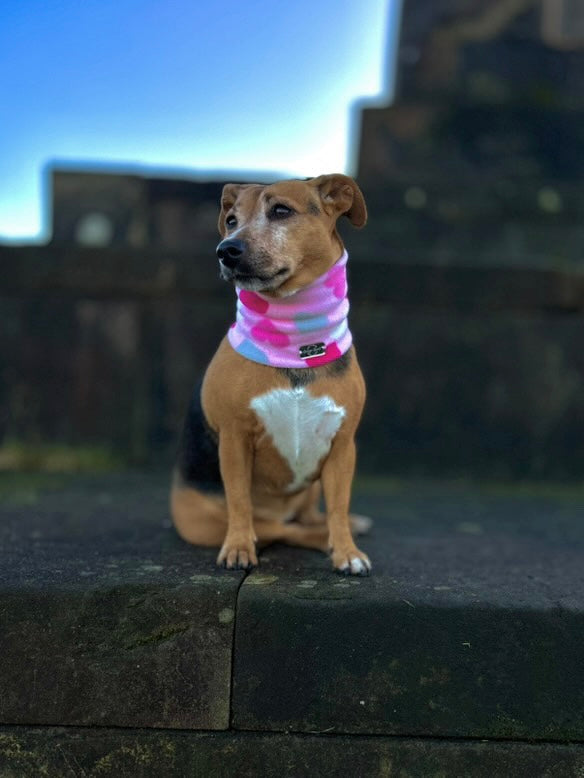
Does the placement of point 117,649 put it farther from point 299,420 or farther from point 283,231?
point 283,231

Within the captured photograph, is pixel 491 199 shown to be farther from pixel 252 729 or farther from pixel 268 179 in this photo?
pixel 252 729

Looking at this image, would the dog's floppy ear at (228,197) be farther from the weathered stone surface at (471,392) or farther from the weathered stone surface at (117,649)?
the weathered stone surface at (471,392)

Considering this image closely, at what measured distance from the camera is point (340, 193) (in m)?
3.22

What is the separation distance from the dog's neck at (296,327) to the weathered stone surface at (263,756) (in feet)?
4.49

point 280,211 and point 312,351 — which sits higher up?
point 280,211

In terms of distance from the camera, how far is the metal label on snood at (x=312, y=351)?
309cm

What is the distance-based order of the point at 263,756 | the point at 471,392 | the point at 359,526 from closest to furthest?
the point at 263,756 < the point at 359,526 < the point at 471,392

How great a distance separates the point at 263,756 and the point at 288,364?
4.57ft

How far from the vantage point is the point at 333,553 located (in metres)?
3.12

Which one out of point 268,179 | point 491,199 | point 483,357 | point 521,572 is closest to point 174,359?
point 268,179

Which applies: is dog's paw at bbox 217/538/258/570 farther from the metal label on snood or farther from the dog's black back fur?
the metal label on snood

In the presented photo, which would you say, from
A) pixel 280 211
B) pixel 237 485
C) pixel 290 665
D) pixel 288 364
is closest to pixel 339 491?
pixel 237 485

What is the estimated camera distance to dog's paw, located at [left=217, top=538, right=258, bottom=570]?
3018mm

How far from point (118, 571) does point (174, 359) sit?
3.36 meters
